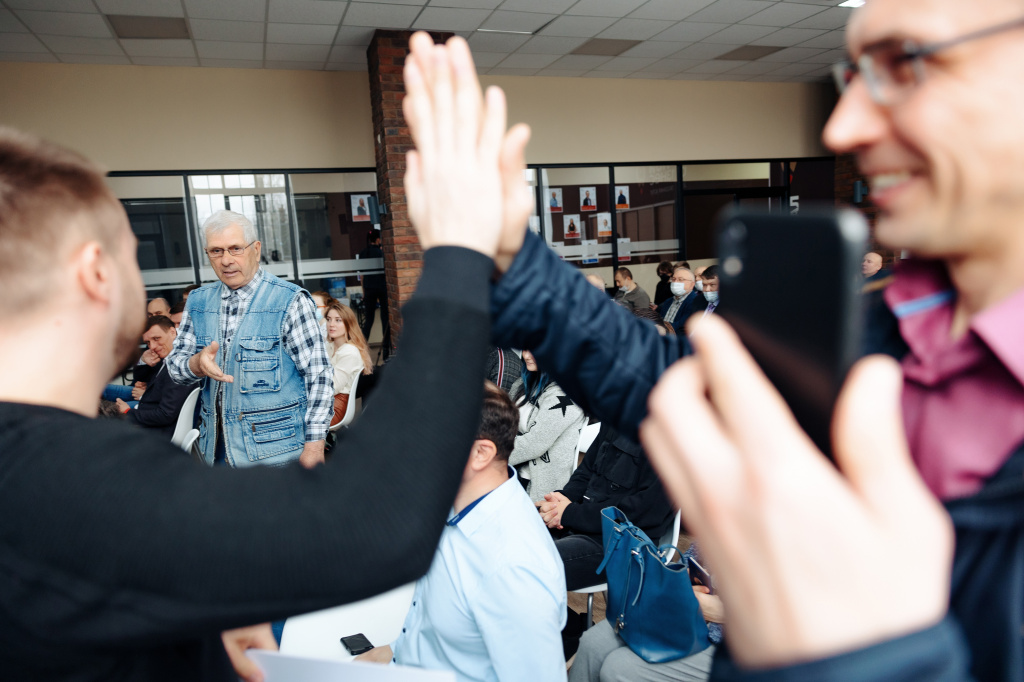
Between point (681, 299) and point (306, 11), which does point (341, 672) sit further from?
point (681, 299)

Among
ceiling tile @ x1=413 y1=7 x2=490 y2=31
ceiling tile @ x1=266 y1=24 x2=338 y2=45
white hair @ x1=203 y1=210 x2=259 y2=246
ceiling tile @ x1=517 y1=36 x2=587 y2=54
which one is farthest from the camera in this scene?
ceiling tile @ x1=517 y1=36 x2=587 y2=54

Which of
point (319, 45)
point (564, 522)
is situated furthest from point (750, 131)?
point (564, 522)

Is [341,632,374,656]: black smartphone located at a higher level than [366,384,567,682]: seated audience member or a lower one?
lower

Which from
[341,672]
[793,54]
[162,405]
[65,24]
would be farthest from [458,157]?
[793,54]

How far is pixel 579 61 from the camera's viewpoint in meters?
7.00

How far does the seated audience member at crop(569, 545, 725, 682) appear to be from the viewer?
1.80m

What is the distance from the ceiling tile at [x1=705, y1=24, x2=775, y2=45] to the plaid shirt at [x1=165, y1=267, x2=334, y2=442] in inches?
220

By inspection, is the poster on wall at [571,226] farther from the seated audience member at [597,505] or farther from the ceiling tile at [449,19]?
the seated audience member at [597,505]

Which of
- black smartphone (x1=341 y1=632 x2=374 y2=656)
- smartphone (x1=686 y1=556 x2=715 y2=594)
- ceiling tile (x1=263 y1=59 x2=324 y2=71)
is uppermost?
ceiling tile (x1=263 y1=59 x2=324 y2=71)

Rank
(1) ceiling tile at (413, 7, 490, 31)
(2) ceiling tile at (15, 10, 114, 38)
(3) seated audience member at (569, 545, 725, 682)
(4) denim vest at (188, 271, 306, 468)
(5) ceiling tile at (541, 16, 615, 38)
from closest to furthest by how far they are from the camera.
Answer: (3) seated audience member at (569, 545, 725, 682)
(4) denim vest at (188, 271, 306, 468)
(2) ceiling tile at (15, 10, 114, 38)
(1) ceiling tile at (413, 7, 490, 31)
(5) ceiling tile at (541, 16, 615, 38)

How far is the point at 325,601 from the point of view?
1.72 ft

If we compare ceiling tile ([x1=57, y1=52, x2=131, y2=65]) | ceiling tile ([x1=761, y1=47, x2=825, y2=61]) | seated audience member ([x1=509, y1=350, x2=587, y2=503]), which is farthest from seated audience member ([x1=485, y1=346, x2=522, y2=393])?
ceiling tile ([x1=761, y1=47, x2=825, y2=61])

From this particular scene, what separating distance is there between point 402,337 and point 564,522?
2166mm

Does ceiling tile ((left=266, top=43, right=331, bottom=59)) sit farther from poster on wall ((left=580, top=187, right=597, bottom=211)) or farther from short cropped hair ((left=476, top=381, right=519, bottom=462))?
short cropped hair ((left=476, top=381, right=519, bottom=462))
